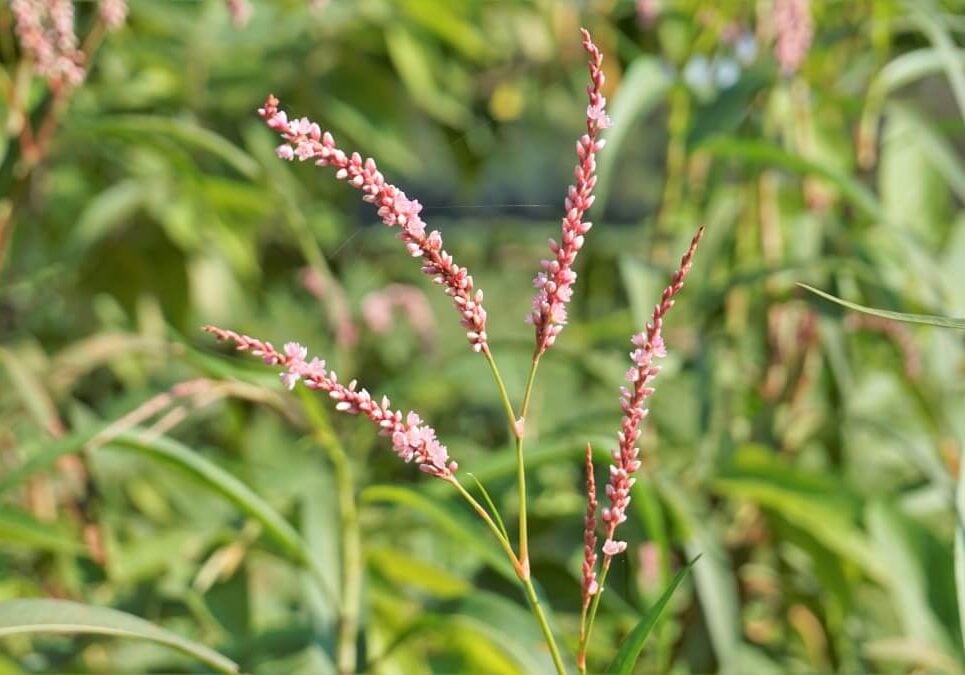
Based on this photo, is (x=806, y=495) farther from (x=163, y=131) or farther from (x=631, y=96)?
(x=163, y=131)

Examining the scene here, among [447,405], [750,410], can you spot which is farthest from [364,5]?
[750,410]

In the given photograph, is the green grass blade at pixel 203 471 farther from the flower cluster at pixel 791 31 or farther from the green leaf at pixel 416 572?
the flower cluster at pixel 791 31

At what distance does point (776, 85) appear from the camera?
1293 millimetres

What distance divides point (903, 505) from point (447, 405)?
0.60 metres

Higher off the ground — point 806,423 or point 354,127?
point 354,127

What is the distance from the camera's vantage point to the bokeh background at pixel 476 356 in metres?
1.05

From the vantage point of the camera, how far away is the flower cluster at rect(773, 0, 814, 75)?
3.71 ft

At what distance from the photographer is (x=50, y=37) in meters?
0.90

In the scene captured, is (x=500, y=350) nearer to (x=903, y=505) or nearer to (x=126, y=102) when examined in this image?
(x=903, y=505)

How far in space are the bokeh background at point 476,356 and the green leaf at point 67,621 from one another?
0.71 feet

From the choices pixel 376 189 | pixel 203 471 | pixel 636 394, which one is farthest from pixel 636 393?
pixel 203 471

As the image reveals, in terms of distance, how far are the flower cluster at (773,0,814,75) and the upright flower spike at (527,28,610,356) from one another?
698 millimetres

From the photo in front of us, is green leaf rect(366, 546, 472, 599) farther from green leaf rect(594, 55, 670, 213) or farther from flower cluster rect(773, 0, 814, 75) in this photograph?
flower cluster rect(773, 0, 814, 75)

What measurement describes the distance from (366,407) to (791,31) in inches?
29.9
